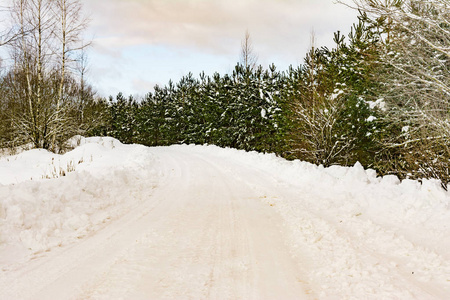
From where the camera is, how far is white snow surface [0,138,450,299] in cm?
279

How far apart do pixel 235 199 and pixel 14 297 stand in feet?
15.8

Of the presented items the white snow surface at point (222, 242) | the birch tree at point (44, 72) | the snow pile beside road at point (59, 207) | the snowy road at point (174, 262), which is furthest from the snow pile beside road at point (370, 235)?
the birch tree at point (44, 72)

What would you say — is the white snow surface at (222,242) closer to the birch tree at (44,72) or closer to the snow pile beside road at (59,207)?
the snow pile beside road at (59,207)

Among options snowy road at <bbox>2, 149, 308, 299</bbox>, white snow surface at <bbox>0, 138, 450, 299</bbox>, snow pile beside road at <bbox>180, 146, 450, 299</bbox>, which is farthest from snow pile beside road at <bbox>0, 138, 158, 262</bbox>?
snow pile beside road at <bbox>180, 146, 450, 299</bbox>

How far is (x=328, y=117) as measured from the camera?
1249 cm

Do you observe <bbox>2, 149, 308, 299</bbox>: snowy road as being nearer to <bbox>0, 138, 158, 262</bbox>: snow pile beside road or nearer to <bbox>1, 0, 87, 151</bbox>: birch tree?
<bbox>0, 138, 158, 262</bbox>: snow pile beside road

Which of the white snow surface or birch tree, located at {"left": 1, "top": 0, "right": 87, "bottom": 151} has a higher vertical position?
birch tree, located at {"left": 1, "top": 0, "right": 87, "bottom": 151}

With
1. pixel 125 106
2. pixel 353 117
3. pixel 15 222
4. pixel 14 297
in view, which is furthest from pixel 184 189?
pixel 125 106

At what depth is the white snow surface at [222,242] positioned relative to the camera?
2.79 meters

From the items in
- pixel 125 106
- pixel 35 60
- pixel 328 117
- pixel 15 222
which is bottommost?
pixel 15 222

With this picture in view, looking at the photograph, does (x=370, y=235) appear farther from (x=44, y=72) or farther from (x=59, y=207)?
(x=44, y=72)

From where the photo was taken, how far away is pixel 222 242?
402 cm

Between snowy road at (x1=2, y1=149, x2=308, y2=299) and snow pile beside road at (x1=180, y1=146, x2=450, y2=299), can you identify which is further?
snow pile beside road at (x1=180, y1=146, x2=450, y2=299)

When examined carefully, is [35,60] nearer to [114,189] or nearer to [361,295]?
[114,189]
